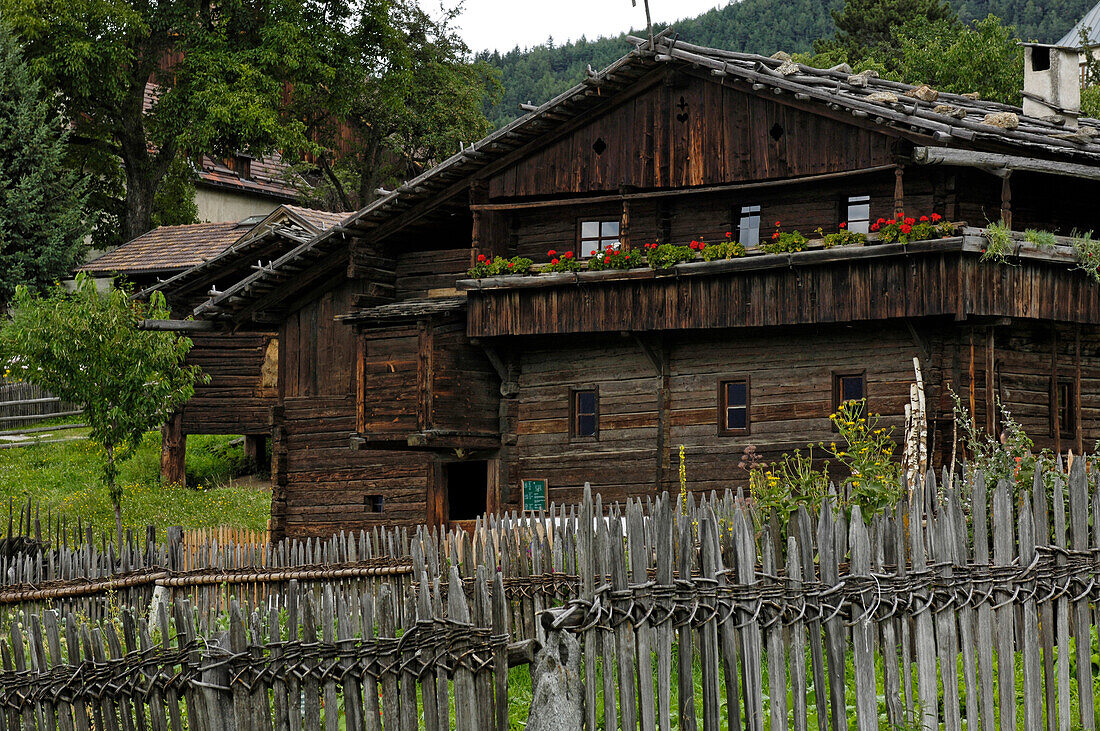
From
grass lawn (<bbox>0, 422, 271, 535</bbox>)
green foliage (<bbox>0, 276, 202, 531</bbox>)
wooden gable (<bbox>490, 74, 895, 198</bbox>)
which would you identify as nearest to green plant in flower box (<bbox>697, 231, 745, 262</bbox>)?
wooden gable (<bbox>490, 74, 895, 198</bbox>)

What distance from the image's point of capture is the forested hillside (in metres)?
93.6

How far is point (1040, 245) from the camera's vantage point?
19.6 meters

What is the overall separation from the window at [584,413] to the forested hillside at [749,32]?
68308mm

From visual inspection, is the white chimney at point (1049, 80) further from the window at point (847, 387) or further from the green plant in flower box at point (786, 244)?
the green plant in flower box at point (786, 244)

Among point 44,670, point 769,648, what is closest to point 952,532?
point 769,648

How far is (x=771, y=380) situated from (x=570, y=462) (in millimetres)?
3878

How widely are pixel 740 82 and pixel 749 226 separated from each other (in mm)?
2392

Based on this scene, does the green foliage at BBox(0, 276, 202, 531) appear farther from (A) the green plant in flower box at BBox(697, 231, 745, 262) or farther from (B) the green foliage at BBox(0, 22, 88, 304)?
(B) the green foliage at BBox(0, 22, 88, 304)

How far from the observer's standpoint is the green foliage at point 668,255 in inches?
843

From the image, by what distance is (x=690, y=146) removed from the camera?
22656mm

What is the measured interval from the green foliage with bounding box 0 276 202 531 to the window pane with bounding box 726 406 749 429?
9785 millimetres

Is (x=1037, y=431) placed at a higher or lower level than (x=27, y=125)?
lower

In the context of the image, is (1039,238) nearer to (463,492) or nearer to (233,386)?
(463,492)

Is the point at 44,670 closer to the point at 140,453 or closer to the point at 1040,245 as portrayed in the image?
the point at 1040,245
